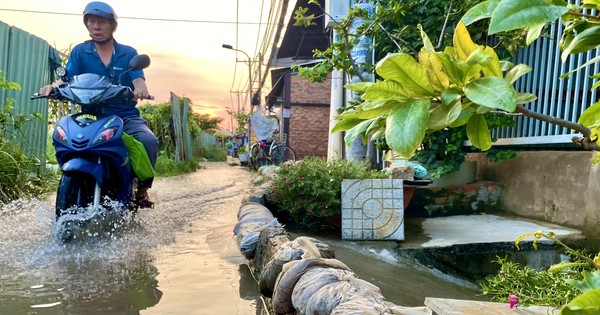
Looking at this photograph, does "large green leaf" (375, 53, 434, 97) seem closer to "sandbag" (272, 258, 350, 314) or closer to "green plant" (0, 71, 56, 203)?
"sandbag" (272, 258, 350, 314)

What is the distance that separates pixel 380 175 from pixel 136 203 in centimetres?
213

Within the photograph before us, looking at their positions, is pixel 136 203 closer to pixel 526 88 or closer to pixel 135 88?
pixel 135 88

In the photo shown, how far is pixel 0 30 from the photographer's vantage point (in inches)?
223

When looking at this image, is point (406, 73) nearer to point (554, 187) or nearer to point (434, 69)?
point (434, 69)

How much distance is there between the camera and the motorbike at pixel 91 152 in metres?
3.02

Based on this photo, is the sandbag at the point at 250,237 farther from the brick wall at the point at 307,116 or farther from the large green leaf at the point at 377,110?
the brick wall at the point at 307,116

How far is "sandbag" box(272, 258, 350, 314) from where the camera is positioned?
5.95 ft

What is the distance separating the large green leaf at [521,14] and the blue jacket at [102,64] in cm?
354

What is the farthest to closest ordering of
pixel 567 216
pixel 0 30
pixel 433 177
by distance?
pixel 0 30 → pixel 433 177 → pixel 567 216

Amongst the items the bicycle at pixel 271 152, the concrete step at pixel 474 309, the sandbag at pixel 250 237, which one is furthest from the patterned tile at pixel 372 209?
the bicycle at pixel 271 152

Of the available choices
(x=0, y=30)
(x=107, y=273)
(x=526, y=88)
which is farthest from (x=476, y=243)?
(x=0, y=30)

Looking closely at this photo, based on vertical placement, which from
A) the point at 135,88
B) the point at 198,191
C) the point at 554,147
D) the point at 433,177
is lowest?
the point at 198,191

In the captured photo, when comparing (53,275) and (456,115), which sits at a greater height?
(456,115)

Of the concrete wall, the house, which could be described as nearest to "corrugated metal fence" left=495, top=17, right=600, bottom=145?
the house
